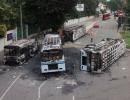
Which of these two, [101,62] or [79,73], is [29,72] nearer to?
[79,73]

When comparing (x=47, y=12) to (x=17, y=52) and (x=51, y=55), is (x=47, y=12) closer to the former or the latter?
(x=17, y=52)

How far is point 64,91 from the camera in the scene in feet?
97.7

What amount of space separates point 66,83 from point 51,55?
3690 mm

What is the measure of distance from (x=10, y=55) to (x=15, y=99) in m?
11.9

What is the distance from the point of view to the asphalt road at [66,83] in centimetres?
2849

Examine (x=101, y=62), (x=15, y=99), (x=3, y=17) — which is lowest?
(x=15, y=99)

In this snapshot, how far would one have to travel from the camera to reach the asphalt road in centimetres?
2849

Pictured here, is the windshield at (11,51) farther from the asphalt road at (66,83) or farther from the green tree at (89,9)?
the green tree at (89,9)

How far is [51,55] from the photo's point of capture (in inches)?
1361

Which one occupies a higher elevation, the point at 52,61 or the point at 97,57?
the point at 97,57

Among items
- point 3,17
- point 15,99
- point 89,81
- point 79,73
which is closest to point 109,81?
point 89,81

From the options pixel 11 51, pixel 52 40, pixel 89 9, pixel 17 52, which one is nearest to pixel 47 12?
pixel 52 40

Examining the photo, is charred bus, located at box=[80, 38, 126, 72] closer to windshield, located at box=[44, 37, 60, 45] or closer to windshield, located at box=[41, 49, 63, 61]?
windshield, located at box=[41, 49, 63, 61]

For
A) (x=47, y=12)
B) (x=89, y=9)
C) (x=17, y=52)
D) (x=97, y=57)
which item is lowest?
(x=97, y=57)
